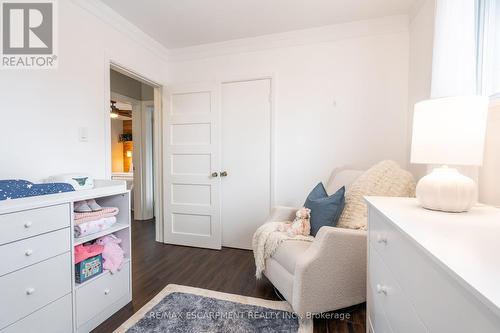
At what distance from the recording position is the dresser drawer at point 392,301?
692 millimetres

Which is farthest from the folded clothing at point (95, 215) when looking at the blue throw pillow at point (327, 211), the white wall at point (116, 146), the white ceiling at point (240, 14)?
the white wall at point (116, 146)

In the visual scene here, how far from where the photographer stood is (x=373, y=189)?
1.71 metres

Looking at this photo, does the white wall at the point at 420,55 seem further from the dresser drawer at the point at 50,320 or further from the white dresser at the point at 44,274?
the dresser drawer at the point at 50,320

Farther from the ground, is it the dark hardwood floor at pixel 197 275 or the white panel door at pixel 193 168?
the white panel door at pixel 193 168

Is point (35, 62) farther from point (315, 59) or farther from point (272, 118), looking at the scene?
point (315, 59)

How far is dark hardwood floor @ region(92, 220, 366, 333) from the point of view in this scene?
1540 millimetres

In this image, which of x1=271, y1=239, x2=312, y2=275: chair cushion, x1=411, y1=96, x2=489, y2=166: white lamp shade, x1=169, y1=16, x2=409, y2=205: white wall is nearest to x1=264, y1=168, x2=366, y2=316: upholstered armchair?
x1=271, y1=239, x2=312, y2=275: chair cushion

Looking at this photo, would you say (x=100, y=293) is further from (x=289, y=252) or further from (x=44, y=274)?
(x=289, y=252)

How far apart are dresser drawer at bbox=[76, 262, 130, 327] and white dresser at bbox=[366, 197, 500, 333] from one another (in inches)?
63.6

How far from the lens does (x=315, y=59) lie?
2.45 m

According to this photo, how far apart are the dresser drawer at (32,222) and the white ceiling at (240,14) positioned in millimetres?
1806

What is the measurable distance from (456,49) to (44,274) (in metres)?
2.43

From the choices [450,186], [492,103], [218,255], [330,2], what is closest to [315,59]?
[330,2]

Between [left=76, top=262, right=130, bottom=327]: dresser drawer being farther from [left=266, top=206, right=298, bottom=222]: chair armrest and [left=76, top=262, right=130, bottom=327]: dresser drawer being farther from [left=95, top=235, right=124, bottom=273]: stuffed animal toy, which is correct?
[left=266, top=206, right=298, bottom=222]: chair armrest
